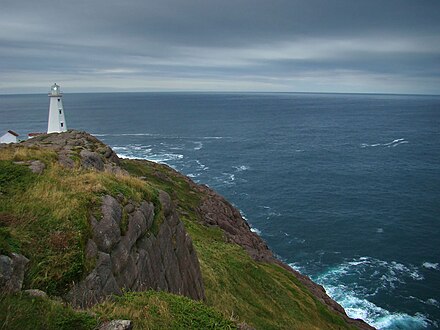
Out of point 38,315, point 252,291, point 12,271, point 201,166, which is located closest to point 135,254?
point 12,271

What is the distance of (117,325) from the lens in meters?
10.2

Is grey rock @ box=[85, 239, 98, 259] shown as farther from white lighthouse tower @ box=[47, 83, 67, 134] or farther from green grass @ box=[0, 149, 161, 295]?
white lighthouse tower @ box=[47, 83, 67, 134]

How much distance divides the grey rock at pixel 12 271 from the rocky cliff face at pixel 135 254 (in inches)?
61.9

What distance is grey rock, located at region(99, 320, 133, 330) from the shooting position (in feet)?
33.2

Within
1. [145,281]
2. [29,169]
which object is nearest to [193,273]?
[145,281]

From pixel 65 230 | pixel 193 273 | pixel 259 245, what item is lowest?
pixel 259 245

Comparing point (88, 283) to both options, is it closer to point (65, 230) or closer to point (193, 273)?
point (65, 230)

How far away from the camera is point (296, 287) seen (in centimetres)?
3841

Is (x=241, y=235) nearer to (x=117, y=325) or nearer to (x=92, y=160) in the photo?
(x=92, y=160)

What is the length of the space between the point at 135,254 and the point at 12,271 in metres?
5.37

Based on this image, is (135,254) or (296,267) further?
(296,267)

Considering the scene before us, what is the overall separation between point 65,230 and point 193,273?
10.1 meters

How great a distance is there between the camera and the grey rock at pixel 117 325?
10.1m

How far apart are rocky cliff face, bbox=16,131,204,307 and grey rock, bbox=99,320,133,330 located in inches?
79.0
